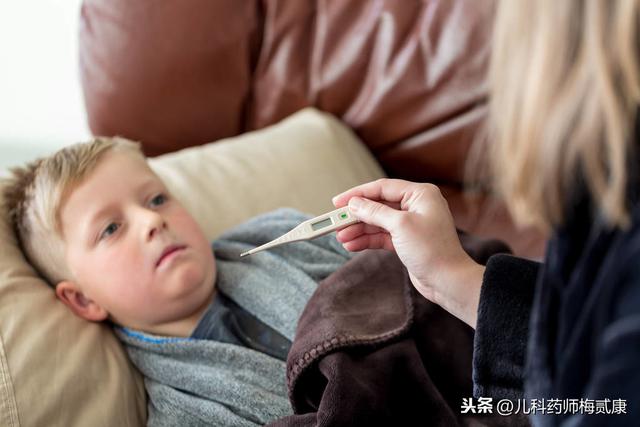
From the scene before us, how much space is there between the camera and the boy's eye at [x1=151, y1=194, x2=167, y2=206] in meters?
1.08

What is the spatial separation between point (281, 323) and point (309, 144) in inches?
19.9

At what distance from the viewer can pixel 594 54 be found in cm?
44

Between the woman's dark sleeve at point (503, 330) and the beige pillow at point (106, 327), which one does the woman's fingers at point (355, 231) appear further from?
the beige pillow at point (106, 327)

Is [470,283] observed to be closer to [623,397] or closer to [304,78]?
[623,397]

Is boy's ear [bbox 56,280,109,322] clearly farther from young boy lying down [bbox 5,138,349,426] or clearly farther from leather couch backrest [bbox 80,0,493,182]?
leather couch backrest [bbox 80,0,493,182]

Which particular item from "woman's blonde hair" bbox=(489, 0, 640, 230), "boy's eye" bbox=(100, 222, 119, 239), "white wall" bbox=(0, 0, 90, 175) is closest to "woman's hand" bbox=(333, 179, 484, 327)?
"woman's blonde hair" bbox=(489, 0, 640, 230)

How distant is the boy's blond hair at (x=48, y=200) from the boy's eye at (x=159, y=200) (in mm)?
105

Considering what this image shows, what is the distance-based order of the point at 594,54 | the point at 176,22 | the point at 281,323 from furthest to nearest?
the point at 176,22 < the point at 281,323 < the point at 594,54

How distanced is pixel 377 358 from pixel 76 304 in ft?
1.59

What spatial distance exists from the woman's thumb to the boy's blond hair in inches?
18.8

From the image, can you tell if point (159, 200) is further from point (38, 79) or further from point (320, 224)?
point (38, 79)

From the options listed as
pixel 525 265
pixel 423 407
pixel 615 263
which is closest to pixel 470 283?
pixel 525 265

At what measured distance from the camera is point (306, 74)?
4.90ft

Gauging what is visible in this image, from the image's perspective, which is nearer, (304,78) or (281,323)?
(281,323)
